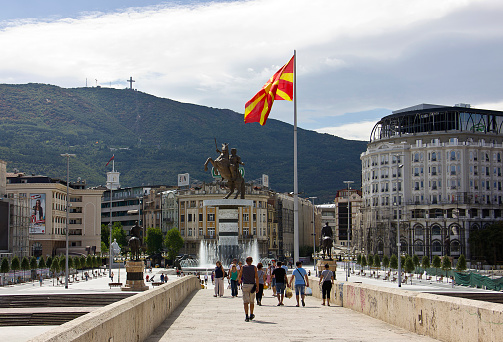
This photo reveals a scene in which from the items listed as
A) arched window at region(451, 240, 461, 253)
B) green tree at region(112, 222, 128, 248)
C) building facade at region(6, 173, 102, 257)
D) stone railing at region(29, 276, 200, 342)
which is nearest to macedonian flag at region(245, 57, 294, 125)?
stone railing at region(29, 276, 200, 342)

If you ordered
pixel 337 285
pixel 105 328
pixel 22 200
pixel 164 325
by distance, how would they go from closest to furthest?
pixel 105 328 → pixel 164 325 → pixel 337 285 → pixel 22 200

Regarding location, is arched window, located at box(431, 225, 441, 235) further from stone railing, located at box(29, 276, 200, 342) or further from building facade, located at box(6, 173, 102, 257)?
stone railing, located at box(29, 276, 200, 342)

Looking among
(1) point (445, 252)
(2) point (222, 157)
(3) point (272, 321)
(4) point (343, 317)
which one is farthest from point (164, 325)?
(1) point (445, 252)

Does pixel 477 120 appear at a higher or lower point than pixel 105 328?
higher

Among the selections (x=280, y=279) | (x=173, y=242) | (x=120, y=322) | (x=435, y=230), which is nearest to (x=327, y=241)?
(x=280, y=279)

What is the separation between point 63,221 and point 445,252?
7004 centimetres

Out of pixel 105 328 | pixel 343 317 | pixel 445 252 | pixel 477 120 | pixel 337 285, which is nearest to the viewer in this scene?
pixel 105 328

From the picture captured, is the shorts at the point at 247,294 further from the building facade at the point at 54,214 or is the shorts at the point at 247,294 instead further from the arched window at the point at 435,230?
the arched window at the point at 435,230

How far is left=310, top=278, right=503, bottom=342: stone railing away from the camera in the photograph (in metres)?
11.6

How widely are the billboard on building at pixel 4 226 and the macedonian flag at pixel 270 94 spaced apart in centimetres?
6314

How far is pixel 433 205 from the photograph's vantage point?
126812 millimetres

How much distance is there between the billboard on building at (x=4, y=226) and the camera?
93.7 meters

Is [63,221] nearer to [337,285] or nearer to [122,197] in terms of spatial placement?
[122,197]

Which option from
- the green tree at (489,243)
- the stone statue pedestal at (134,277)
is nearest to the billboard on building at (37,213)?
the green tree at (489,243)
